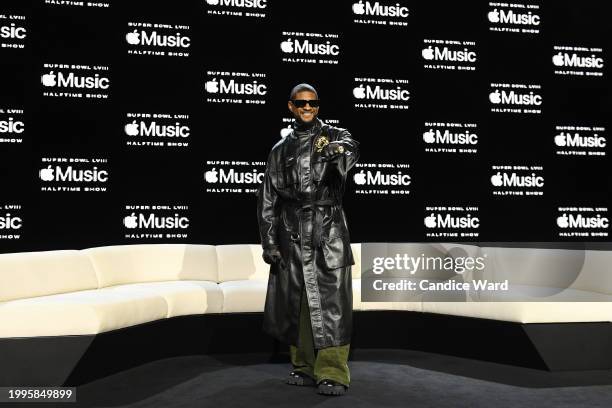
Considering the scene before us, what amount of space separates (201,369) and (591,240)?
4113mm

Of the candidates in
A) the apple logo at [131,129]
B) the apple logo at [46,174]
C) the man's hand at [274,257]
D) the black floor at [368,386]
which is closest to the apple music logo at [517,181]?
the black floor at [368,386]

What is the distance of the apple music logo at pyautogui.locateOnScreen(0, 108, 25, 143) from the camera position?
15.3 feet

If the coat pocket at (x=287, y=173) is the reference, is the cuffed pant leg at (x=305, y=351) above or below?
below

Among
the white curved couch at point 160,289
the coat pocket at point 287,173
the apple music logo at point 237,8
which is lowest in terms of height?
the white curved couch at point 160,289

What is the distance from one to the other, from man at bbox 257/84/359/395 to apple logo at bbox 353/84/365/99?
6.76 feet

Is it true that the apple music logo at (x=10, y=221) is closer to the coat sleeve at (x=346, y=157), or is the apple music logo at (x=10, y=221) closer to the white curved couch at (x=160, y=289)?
the white curved couch at (x=160, y=289)

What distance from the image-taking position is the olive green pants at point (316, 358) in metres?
3.17

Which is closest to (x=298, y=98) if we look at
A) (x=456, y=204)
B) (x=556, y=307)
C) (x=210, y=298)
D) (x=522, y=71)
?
(x=210, y=298)

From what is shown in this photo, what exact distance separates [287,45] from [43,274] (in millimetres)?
2899

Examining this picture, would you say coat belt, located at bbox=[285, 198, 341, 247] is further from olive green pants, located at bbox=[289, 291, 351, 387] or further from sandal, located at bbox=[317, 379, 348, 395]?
sandal, located at bbox=[317, 379, 348, 395]

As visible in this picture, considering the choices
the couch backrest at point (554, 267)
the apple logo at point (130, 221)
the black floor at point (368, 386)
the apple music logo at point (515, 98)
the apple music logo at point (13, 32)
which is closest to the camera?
the black floor at point (368, 386)

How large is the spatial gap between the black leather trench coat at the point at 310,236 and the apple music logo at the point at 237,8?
87.9 inches

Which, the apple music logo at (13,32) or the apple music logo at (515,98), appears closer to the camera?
the apple music logo at (13,32)

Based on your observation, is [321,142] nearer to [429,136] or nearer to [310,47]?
[310,47]
